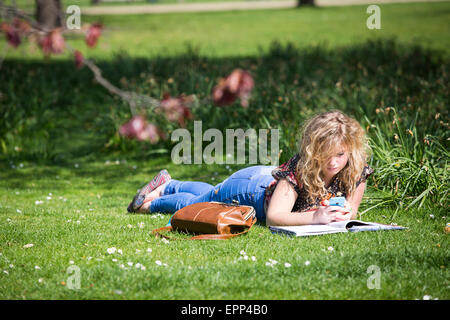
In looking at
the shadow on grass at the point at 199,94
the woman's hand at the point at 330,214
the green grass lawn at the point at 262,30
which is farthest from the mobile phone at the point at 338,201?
the green grass lawn at the point at 262,30

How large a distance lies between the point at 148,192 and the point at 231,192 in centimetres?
102

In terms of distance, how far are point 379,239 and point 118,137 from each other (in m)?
5.02

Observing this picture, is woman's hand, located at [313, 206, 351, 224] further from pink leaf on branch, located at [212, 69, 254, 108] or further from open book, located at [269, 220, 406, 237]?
pink leaf on branch, located at [212, 69, 254, 108]

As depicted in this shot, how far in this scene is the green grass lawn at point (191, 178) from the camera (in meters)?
3.50

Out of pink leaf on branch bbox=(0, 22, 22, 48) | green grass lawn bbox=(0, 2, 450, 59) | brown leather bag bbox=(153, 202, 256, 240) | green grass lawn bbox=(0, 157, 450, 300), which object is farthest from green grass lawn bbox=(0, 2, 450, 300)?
green grass lawn bbox=(0, 2, 450, 59)

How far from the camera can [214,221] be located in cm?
430

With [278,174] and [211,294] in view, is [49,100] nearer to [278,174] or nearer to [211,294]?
[278,174]

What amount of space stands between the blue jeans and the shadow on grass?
4.80 feet

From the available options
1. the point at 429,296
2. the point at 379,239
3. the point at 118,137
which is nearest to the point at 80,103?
the point at 118,137

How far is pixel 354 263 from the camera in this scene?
12.2ft

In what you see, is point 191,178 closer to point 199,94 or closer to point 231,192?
point 199,94

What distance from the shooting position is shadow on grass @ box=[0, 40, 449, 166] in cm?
744

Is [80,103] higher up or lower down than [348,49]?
lower down

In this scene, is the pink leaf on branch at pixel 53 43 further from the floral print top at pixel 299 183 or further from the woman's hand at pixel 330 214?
the woman's hand at pixel 330 214
